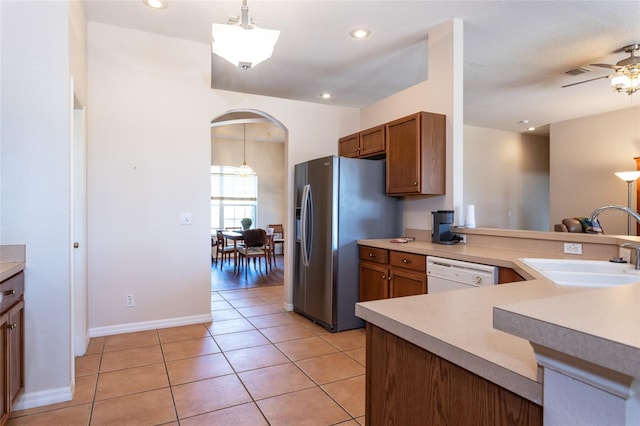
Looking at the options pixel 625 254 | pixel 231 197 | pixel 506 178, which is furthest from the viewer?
pixel 231 197

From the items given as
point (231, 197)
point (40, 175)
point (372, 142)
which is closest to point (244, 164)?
point (231, 197)

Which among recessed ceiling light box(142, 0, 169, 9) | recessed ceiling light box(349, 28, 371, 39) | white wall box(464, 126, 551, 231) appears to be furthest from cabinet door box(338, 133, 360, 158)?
white wall box(464, 126, 551, 231)

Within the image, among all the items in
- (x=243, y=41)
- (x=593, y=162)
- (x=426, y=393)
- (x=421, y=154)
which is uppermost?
(x=243, y=41)

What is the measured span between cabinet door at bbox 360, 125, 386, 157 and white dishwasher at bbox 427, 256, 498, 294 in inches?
55.9

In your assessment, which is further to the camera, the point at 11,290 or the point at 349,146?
the point at 349,146

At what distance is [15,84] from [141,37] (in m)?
1.68

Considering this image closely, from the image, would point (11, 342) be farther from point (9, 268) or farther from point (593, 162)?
point (593, 162)

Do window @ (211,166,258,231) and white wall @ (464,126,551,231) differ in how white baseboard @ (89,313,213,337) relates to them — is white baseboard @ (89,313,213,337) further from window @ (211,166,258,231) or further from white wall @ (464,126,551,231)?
white wall @ (464,126,551,231)

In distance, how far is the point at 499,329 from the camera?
0.67m

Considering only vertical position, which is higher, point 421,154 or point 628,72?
point 628,72

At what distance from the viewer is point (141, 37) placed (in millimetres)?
3564

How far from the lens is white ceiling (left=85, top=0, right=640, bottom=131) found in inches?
123

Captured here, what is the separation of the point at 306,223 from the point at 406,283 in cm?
128

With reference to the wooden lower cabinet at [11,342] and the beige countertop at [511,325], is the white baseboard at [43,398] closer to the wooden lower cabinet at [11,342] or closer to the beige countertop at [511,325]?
the wooden lower cabinet at [11,342]
